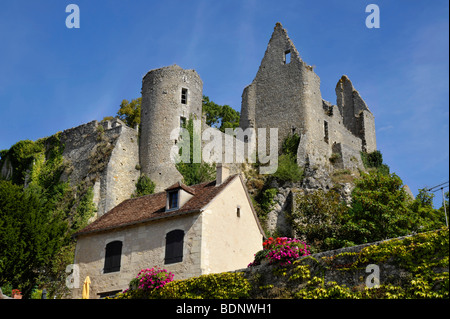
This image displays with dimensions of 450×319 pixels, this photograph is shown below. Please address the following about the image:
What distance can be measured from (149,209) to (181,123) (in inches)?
600

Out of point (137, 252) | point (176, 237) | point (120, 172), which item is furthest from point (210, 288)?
point (120, 172)

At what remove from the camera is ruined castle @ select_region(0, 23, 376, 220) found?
37.2 m

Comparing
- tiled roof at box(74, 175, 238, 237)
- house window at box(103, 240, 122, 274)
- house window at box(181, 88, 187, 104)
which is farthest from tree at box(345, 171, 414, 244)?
house window at box(181, 88, 187, 104)

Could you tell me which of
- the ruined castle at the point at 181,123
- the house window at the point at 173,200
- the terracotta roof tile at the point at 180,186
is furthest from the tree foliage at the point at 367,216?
the ruined castle at the point at 181,123

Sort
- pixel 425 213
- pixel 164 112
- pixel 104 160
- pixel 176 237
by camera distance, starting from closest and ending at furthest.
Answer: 1. pixel 176 237
2. pixel 425 213
3. pixel 104 160
4. pixel 164 112

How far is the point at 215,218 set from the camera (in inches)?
876

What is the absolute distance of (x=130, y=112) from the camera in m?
47.4

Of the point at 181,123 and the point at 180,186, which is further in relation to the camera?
the point at 181,123

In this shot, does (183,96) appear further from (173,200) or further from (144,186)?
(173,200)

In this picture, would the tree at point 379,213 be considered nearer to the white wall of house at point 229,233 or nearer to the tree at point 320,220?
the tree at point 320,220

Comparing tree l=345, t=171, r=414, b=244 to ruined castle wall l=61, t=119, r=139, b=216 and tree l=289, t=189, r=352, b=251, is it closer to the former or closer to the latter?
tree l=289, t=189, r=352, b=251

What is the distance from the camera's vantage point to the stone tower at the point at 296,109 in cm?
4184

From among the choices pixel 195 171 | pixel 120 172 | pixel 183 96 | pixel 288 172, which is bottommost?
pixel 195 171

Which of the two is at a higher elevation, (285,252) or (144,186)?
(144,186)
